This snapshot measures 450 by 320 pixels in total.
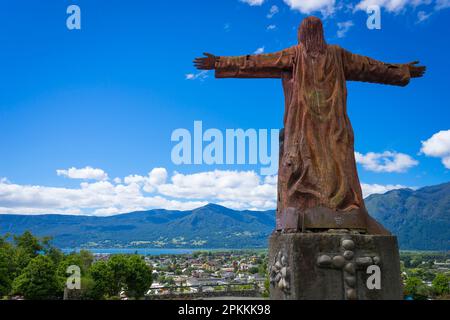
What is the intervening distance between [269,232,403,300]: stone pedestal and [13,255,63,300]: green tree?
1436 inches

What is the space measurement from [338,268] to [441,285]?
4067 centimetres

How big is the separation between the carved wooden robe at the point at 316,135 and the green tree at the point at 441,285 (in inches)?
1509

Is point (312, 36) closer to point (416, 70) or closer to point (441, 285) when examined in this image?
point (416, 70)

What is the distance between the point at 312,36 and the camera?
8.50 m

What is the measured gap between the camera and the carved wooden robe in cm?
719

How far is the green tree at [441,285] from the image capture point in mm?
39625

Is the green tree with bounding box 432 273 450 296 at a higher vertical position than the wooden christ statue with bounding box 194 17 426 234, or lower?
lower

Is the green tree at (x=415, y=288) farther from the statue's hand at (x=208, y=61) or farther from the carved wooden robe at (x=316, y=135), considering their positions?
the statue's hand at (x=208, y=61)

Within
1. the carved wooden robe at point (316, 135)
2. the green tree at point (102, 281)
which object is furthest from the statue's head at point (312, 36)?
the green tree at point (102, 281)

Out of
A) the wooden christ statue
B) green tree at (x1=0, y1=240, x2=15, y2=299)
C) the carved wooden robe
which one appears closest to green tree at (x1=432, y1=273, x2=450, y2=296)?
the wooden christ statue

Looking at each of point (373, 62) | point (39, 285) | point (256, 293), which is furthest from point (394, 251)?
point (39, 285)

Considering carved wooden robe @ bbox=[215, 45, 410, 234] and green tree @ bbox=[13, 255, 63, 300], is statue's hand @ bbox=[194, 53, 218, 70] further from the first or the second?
green tree @ bbox=[13, 255, 63, 300]

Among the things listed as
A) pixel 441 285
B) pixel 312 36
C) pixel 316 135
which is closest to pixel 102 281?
pixel 441 285
